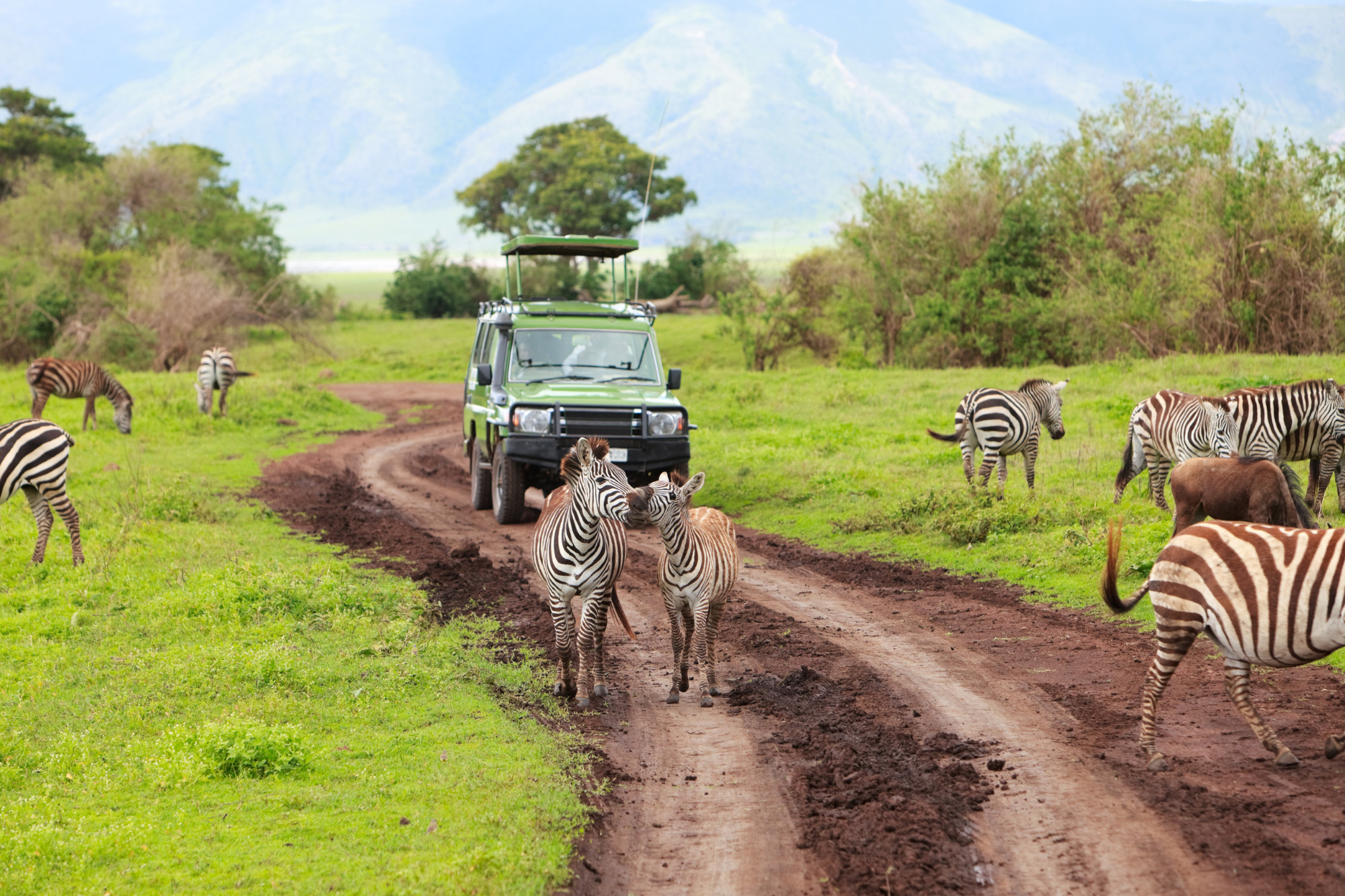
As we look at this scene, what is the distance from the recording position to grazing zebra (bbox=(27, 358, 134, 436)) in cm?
2222

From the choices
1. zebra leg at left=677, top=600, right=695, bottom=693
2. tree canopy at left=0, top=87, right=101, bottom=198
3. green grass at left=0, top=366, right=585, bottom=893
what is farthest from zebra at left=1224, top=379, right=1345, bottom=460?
tree canopy at left=0, top=87, right=101, bottom=198

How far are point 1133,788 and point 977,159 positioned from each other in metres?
31.8

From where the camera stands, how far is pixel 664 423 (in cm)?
1382

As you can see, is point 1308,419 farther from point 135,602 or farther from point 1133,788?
point 135,602

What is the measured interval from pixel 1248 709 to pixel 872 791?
227 cm

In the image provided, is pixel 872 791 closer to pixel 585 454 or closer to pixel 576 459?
pixel 585 454

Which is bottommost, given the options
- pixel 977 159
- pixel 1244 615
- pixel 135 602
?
pixel 135 602

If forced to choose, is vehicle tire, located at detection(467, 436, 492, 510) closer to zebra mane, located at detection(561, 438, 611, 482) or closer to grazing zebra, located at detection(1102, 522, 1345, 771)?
zebra mane, located at detection(561, 438, 611, 482)

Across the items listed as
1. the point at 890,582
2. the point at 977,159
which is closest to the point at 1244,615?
the point at 890,582

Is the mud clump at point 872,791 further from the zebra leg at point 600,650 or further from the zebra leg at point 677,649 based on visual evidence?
the zebra leg at point 600,650

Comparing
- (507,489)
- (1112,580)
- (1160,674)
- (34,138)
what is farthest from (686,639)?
(34,138)

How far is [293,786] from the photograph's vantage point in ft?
20.8

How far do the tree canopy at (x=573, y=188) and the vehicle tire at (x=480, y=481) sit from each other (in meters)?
41.9

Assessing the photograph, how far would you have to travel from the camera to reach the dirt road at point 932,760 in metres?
5.36
